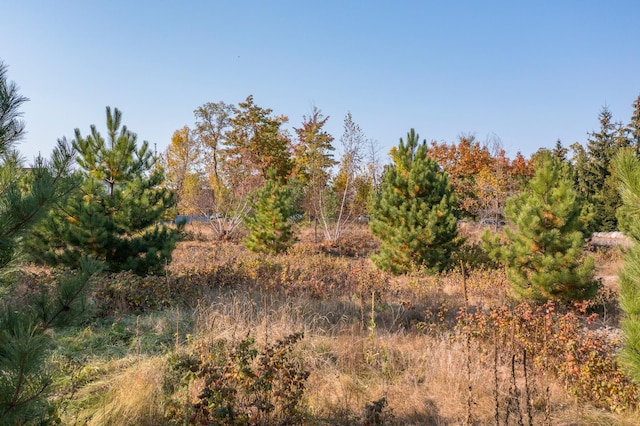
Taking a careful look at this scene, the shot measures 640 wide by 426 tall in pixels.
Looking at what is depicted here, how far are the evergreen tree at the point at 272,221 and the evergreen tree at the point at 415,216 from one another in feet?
14.9

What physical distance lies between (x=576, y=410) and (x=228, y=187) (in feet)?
75.9

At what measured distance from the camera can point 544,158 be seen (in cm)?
728

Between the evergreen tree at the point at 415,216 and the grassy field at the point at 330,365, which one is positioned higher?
the evergreen tree at the point at 415,216

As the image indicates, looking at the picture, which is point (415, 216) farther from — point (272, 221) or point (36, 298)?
point (36, 298)

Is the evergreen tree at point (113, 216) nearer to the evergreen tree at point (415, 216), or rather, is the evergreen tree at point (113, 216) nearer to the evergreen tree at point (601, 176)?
the evergreen tree at point (415, 216)

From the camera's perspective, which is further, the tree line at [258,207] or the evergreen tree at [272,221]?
the evergreen tree at [272,221]

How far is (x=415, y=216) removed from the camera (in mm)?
10977

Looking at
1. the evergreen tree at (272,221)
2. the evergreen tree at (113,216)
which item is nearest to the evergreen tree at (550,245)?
the evergreen tree at (113,216)

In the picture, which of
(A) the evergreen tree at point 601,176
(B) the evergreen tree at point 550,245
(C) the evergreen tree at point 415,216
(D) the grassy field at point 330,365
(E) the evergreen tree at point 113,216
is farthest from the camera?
(A) the evergreen tree at point 601,176

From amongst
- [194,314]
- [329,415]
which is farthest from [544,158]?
[194,314]

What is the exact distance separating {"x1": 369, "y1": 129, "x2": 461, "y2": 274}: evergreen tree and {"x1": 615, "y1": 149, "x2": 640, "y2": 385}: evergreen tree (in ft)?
24.8

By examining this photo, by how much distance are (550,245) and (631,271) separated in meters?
4.85

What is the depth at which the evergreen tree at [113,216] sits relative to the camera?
8.76 m

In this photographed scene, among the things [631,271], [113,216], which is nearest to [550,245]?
[631,271]
